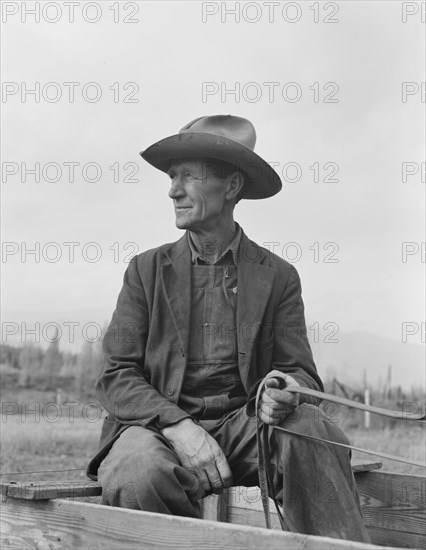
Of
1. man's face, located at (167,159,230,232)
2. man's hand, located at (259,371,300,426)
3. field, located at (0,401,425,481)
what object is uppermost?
man's face, located at (167,159,230,232)

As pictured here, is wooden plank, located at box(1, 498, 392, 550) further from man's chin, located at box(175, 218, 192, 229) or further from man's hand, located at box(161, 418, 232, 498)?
man's chin, located at box(175, 218, 192, 229)

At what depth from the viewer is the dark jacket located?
3.49 meters

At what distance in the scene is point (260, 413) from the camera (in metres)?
3.08

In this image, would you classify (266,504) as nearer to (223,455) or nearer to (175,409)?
(223,455)

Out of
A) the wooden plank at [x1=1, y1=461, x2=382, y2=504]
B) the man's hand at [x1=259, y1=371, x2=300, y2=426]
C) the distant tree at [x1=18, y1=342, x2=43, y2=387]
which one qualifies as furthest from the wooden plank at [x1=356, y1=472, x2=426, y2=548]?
the distant tree at [x1=18, y1=342, x2=43, y2=387]

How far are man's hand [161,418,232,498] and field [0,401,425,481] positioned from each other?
461 cm

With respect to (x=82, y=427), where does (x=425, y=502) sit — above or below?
above

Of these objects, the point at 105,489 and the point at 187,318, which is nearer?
the point at 105,489

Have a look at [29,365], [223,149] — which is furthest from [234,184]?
[29,365]

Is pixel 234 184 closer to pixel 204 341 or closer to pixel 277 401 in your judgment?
pixel 204 341

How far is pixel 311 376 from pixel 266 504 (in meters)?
0.77

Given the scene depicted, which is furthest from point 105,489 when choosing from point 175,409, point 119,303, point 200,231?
point 200,231

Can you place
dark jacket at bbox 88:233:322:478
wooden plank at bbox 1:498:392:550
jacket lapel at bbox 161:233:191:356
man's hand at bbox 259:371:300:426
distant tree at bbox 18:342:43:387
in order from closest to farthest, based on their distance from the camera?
wooden plank at bbox 1:498:392:550
man's hand at bbox 259:371:300:426
dark jacket at bbox 88:233:322:478
jacket lapel at bbox 161:233:191:356
distant tree at bbox 18:342:43:387

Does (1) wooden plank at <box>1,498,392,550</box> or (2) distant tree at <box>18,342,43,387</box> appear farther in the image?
(2) distant tree at <box>18,342,43,387</box>
